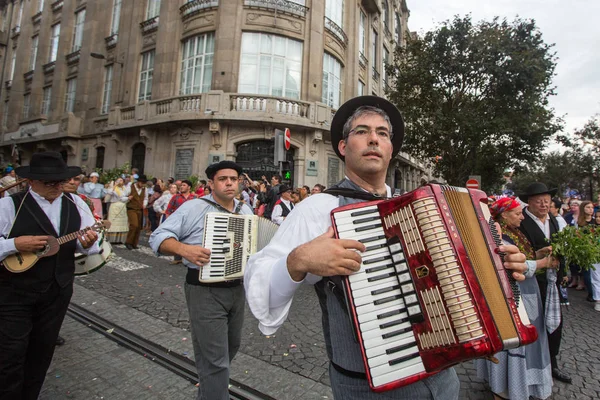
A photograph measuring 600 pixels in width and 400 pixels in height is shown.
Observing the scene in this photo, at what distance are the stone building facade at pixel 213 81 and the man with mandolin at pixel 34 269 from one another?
26.6ft

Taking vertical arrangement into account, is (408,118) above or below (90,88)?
below

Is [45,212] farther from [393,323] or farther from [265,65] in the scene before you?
[265,65]

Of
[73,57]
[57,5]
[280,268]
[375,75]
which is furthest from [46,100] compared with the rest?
[280,268]

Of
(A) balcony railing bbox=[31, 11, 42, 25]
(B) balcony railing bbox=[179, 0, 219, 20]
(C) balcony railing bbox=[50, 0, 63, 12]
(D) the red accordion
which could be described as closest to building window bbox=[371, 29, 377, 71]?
(B) balcony railing bbox=[179, 0, 219, 20]

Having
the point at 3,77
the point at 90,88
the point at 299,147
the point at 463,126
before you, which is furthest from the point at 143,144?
the point at 3,77

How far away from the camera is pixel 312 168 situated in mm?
15812

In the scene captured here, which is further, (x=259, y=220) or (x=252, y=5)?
(x=252, y=5)

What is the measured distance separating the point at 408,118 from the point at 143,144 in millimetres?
14805

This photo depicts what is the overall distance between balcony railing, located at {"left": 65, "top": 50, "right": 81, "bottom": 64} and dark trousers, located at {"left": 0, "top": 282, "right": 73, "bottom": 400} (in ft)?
84.8

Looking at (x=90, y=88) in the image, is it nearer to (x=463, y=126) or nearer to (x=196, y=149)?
(x=196, y=149)

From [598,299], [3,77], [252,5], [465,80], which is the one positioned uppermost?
[3,77]

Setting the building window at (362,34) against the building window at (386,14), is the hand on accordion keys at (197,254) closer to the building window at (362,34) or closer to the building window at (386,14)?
the building window at (362,34)

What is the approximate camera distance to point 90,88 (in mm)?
21156

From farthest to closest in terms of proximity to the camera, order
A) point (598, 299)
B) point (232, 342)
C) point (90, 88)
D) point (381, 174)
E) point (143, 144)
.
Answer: point (90, 88)
point (143, 144)
point (598, 299)
point (232, 342)
point (381, 174)
